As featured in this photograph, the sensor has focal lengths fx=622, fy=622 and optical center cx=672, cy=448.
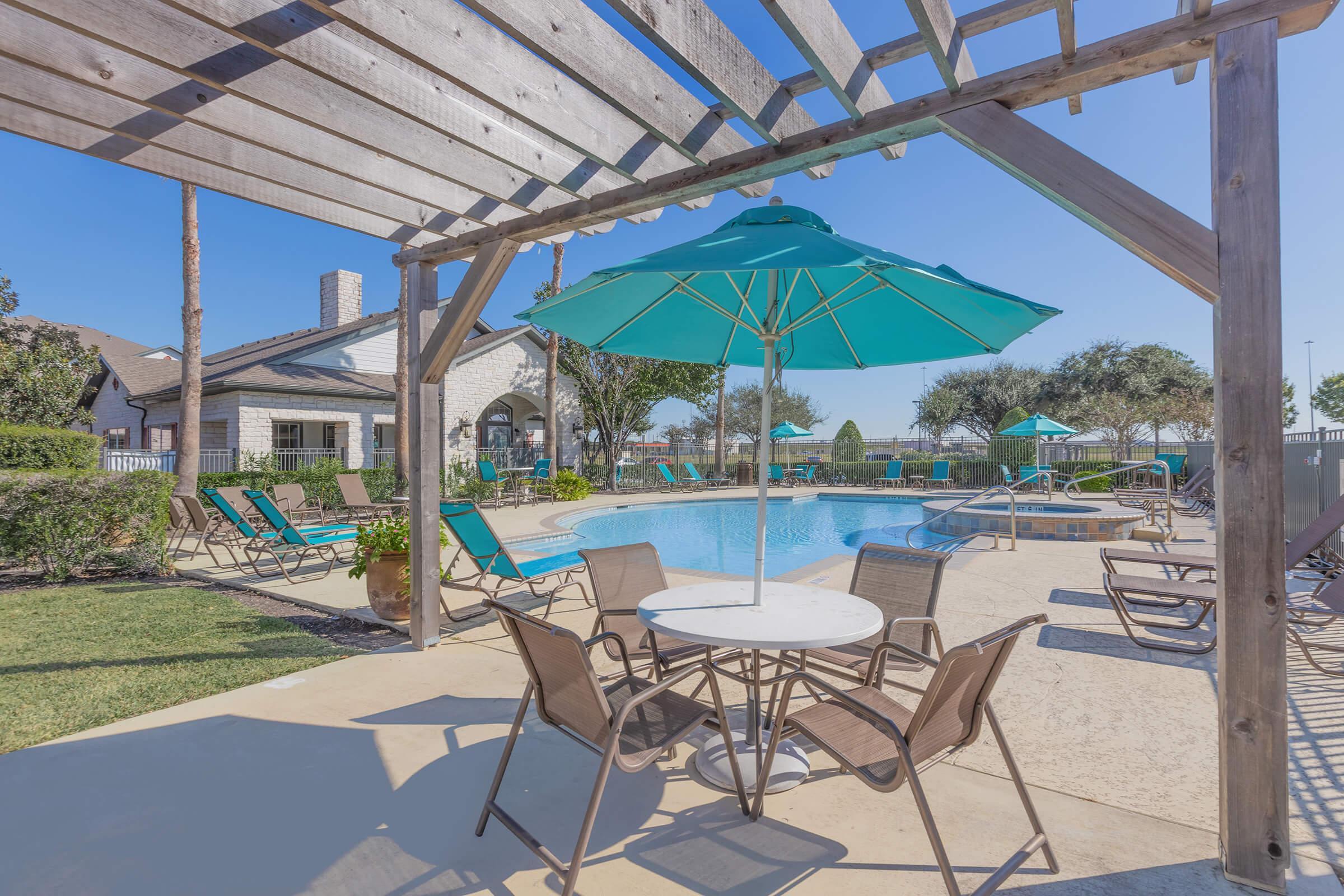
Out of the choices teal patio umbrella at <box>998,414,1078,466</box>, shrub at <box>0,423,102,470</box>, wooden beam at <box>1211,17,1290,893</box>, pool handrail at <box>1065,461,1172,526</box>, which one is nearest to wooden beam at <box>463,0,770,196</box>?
wooden beam at <box>1211,17,1290,893</box>

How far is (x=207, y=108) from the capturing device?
2787 mm

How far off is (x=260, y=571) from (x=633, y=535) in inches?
263

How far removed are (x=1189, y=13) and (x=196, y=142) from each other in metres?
4.21

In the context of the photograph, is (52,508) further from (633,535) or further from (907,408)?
(907,408)

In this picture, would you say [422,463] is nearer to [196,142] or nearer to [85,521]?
[196,142]

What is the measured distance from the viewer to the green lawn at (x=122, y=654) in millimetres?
3512

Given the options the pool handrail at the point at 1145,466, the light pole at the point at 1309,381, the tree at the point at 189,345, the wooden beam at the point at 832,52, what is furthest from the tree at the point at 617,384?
the light pole at the point at 1309,381

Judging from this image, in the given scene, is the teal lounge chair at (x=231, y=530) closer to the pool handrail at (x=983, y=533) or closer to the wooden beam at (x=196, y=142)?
the wooden beam at (x=196, y=142)

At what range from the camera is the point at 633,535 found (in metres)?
12.7

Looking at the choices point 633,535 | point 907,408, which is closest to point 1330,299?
point 907,408

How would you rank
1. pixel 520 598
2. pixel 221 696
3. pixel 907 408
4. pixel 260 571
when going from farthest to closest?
pixel 907 408
pixel 260 571
pixel 520 598
pixel 221 696

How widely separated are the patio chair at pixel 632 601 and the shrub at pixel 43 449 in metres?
9.22

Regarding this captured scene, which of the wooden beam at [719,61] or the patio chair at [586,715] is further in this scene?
the wooden beam at [719,61]

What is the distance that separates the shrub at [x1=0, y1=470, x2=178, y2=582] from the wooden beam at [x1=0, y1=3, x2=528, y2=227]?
6.23m
